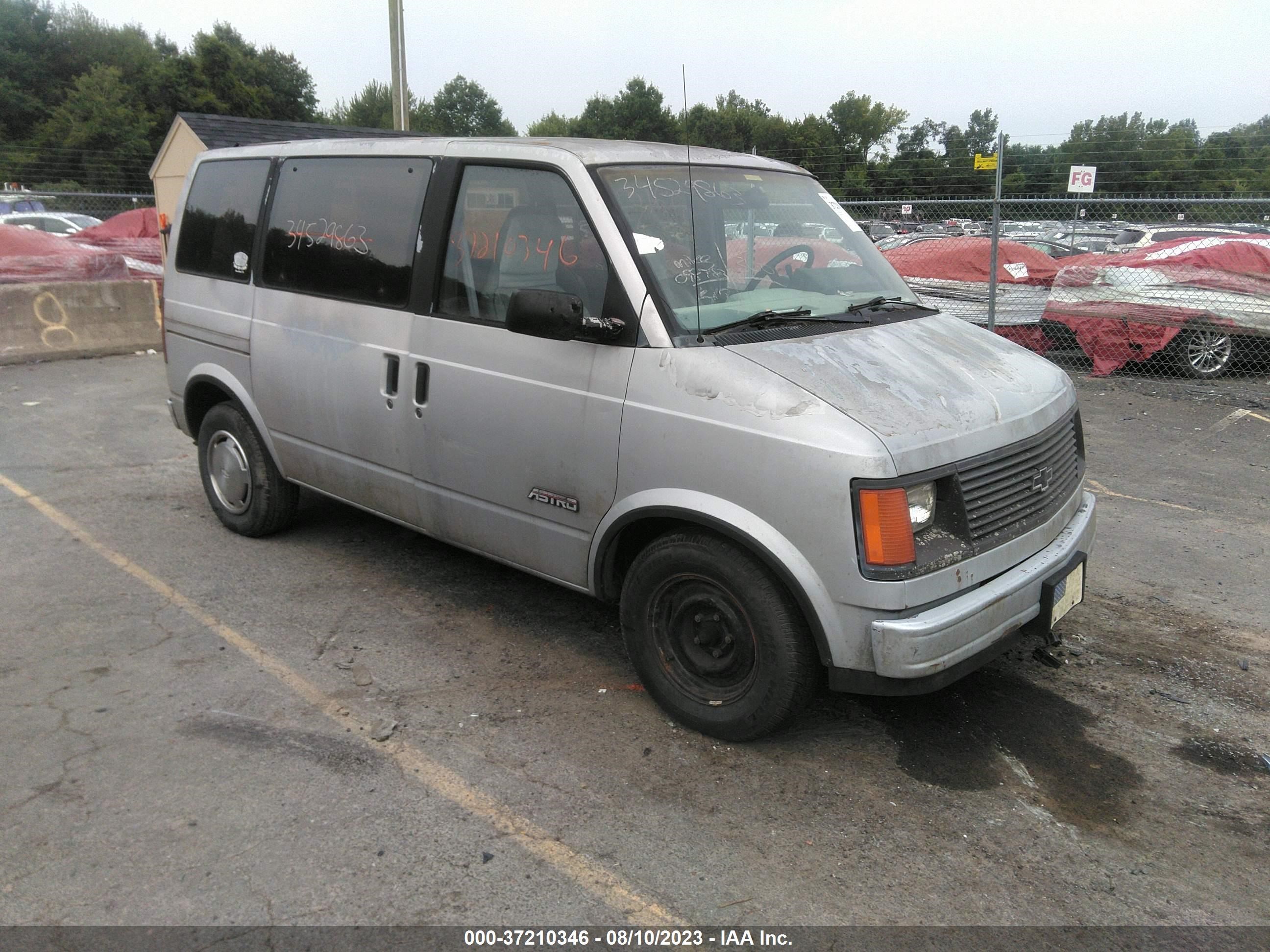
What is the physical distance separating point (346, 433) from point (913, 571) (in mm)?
2765

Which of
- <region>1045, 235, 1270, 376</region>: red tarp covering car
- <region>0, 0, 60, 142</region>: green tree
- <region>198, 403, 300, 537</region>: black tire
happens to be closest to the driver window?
<region>198, 403, 300, 537</region>: black tire

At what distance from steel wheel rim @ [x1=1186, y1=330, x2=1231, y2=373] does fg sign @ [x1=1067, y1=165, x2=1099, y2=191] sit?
1055 centimetres

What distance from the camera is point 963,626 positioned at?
3.10m

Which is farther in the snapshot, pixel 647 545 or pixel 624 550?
pixel 624 550

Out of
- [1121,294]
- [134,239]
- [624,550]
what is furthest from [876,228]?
[134,239]

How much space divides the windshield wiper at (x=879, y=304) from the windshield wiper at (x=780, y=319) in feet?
0.54

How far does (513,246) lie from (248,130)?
43.1 ft

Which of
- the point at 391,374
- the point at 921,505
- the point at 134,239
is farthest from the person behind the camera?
the point at 134,239

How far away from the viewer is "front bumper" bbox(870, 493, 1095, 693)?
3.00m

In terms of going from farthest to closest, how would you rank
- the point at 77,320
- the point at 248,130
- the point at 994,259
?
the point at 248,130 < the point at 77,320 < the point at 994,259

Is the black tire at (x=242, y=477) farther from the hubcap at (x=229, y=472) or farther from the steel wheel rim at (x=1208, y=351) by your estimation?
the steel wheel rim at (x=1208, y=351)

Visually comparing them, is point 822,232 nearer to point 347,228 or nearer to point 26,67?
point 347,228

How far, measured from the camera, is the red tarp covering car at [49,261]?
11.4 m

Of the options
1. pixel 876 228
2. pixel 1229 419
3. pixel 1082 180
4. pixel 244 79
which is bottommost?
pixel 1229 419
